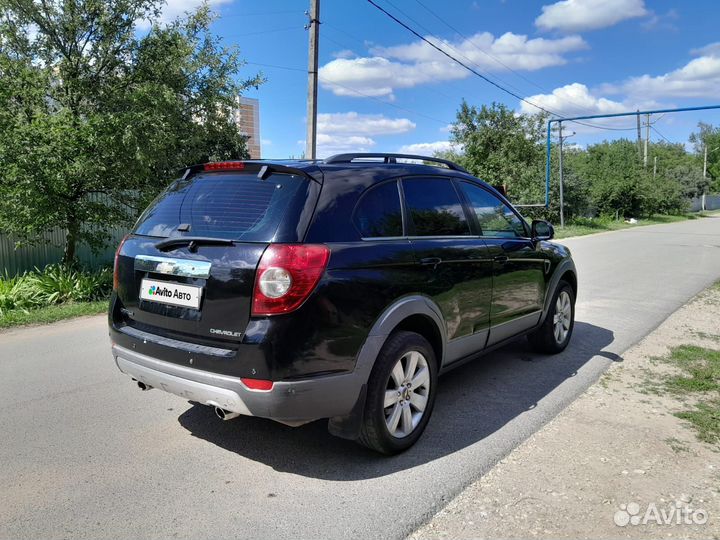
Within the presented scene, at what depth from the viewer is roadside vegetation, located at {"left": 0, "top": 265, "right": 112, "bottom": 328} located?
7250 millimetres

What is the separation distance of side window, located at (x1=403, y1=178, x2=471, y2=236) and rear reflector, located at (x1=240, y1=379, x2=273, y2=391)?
1486 mm

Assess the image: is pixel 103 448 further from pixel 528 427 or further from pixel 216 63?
pixel 216 63

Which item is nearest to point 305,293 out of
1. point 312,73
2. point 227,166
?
point 227,166

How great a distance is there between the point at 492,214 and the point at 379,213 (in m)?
1.59

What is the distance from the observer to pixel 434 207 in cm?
386

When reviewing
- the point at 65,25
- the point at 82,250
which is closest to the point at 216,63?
the point at 65,25

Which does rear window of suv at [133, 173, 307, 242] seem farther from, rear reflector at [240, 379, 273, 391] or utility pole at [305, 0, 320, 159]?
utility pole at [305, 0, 320, 159]

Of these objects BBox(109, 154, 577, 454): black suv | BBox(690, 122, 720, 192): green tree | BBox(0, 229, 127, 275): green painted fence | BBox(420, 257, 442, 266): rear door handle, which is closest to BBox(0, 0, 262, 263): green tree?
BBox(0, 229, 127, 275): green painted fence

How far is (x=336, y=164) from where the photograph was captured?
3320mm

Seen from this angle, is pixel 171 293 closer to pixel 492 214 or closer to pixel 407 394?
pixel 407 394

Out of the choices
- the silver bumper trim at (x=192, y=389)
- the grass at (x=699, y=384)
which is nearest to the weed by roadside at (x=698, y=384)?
the grass at (x=699, y=384)

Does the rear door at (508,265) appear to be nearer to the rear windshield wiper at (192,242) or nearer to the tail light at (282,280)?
the tail light at (282,280)

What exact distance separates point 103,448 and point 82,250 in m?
9.13

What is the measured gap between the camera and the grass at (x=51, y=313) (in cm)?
688
